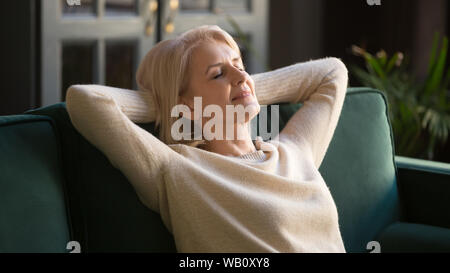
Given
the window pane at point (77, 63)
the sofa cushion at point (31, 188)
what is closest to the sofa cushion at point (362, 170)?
the sofa cushion at point (31, 188)

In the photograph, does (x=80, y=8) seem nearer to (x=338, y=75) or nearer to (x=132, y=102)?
(x=338, y=75)

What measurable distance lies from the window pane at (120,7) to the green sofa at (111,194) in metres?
1.48

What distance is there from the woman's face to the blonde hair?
0.02m

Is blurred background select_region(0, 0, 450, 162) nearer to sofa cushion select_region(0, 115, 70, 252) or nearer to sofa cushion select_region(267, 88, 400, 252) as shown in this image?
sofa cushion select_region(267, 88, 400, 252)

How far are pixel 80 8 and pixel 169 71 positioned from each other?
165cm

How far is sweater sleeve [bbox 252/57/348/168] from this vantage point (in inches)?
71.6

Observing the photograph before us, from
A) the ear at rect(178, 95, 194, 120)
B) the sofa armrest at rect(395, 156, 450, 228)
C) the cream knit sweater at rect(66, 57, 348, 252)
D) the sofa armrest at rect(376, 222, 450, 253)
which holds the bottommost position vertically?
the sofa armrest at rect(376, 222, 450, 253)

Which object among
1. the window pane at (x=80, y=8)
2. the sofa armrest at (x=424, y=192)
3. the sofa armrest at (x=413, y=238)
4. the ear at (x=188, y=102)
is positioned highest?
the window pane at (x=80, y=8)

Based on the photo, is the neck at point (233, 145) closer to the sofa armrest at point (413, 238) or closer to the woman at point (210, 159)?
the woman at point (210, 159)

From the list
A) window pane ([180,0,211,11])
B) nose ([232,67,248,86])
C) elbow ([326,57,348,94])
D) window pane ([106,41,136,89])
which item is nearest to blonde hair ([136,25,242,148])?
nose ([232,67,248,86])

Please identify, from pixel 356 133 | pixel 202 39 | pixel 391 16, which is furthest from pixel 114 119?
pixel 391 16

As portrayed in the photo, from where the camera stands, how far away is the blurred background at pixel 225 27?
297cm

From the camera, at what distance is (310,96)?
1938mm

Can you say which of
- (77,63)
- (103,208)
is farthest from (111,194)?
(77,63)
